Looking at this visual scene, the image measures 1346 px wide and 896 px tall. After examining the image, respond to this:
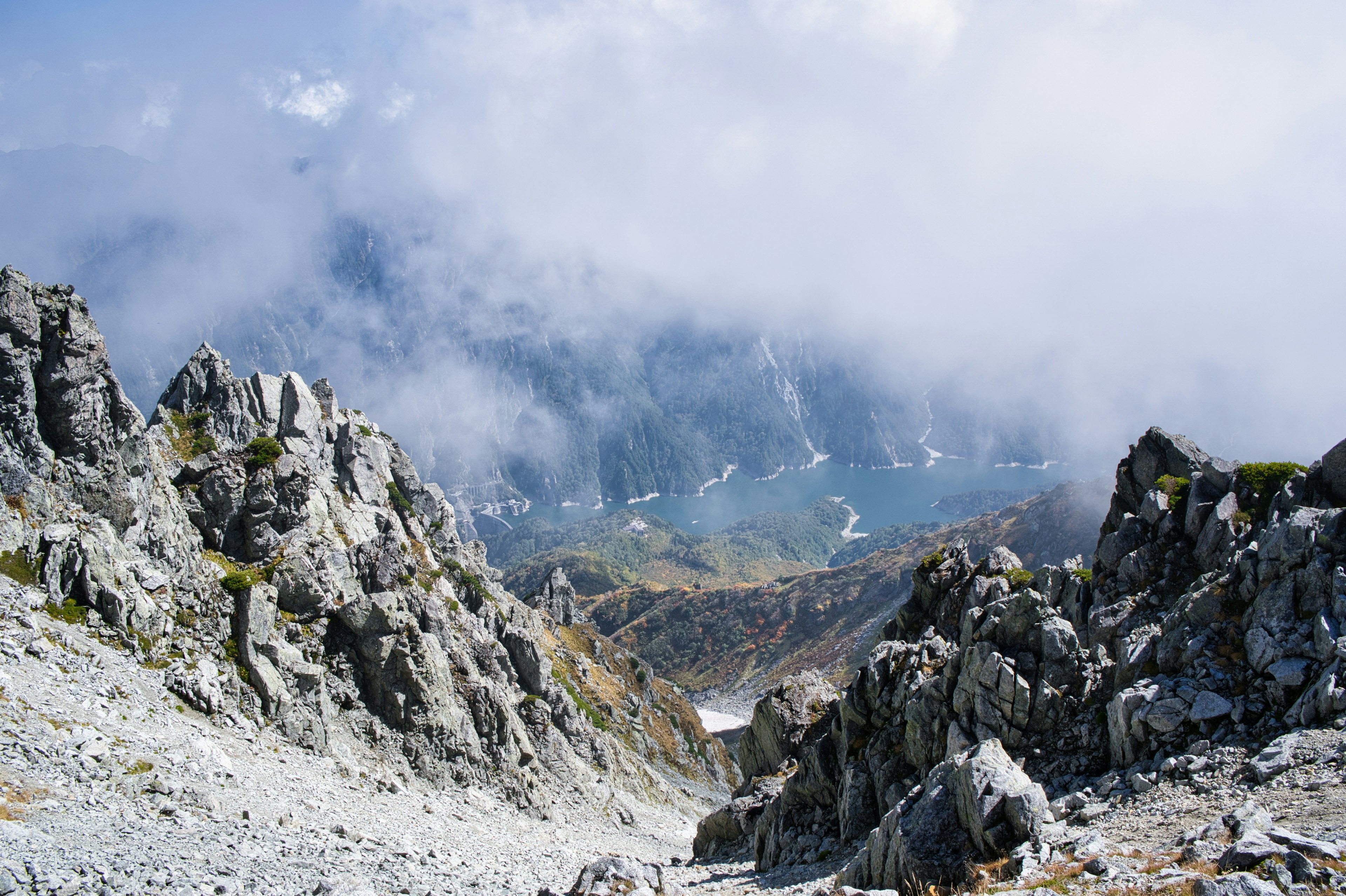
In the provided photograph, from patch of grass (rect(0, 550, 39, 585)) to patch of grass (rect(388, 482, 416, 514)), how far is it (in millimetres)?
54891

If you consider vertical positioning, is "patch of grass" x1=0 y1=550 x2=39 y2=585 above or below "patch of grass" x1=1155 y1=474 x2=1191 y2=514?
above

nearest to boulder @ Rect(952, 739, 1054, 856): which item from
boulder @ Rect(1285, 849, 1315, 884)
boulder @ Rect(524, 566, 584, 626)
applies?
boulder @ Rect(1285, 849, 1315, 884)

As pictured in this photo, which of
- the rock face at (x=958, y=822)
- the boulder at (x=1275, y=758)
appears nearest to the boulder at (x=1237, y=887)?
→ the rock face at (x=958, y=822)

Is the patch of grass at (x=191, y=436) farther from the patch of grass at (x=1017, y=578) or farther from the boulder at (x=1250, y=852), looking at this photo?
the boulder at (x=1250, y=852)

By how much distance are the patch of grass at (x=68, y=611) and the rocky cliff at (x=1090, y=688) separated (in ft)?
118

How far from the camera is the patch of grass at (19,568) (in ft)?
104

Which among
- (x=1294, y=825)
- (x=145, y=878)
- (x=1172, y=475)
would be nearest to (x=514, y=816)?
(x=145, y=878)

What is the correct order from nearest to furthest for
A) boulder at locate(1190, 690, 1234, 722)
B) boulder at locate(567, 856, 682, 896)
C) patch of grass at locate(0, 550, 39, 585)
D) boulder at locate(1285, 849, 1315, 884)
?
boulder at locate(1285, 849, 1315, 884), boulder at locate(567, 856, 682, 896), boulder at locate(1190, 690, 1234, 722), patch of grass at locate(0, 550, 39, 585)

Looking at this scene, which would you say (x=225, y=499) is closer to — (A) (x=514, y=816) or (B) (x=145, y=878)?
(A) (x=514, y=816)

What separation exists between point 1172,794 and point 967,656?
41.4ft

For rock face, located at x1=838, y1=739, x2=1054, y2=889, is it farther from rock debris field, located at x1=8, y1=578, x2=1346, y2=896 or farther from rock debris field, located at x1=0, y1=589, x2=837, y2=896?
rock debris field, located at x1=0, y1=589, x2=837, y2=896

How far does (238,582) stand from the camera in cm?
4184

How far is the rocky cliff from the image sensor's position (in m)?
21.1

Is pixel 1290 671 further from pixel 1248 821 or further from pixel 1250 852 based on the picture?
pixel 1250 852
